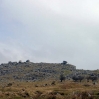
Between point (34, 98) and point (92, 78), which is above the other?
point (92, 78)

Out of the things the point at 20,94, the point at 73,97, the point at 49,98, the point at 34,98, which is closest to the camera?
the point at 73,97

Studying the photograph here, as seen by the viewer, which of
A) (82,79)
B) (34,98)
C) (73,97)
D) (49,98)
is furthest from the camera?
(82,79)

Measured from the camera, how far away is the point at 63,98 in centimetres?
4556

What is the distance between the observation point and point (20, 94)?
56812 mm

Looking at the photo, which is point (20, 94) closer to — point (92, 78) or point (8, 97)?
point (8, 97)

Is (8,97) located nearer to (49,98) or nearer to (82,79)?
(49,98)

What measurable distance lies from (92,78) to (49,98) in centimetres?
10747

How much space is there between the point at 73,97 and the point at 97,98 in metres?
4.82

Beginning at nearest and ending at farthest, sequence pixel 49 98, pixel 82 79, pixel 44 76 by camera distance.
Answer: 1. pixel 49 98
2. pixel 82 79
3. pixel 44 76

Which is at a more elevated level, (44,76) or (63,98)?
(44,76)

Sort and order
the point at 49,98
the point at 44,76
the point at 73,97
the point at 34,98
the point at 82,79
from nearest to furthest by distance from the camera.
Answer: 1. the point at 73,97
2. the point at 49,98
3. the point at 34,98
4. the point at 82,79
5. the point at 44,76

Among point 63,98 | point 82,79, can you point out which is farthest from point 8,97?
point 82,79

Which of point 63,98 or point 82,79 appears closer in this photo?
point 63,98

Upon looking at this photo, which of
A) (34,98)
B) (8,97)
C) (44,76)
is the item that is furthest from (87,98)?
(44,76)
